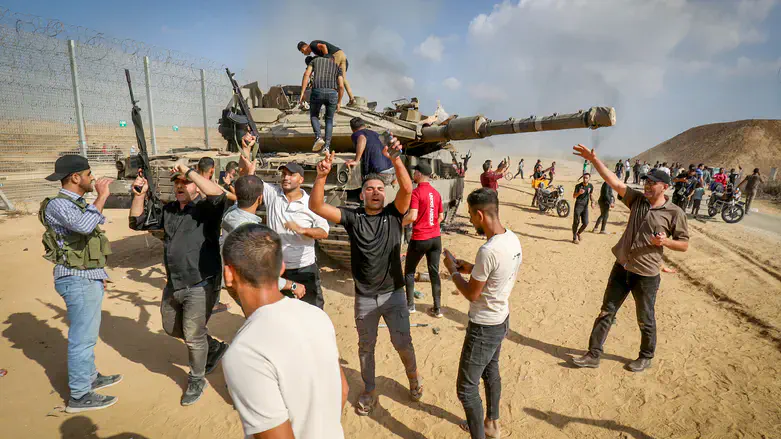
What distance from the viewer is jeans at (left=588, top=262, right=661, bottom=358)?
3721 millimetres

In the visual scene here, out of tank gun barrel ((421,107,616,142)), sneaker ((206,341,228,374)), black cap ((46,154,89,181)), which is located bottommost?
sneaker ((206,341,228,374))

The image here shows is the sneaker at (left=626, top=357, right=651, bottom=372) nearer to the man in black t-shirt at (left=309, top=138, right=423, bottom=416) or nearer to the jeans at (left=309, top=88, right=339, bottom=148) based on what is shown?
the man in black t-shirt at (left=309, top=138, right=423, bottom=416)

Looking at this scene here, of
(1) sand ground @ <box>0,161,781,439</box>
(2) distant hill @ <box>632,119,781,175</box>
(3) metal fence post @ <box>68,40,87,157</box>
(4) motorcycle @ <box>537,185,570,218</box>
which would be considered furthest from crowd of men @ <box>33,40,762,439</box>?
(2) distant hill @ <box>632,119,781,175</box>

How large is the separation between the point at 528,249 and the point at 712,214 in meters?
9.04

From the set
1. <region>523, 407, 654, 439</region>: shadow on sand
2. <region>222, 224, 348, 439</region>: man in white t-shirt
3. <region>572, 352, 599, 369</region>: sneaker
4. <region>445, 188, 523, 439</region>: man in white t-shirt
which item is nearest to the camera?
<region>222, 224, 348, 439</region>: man in white t-shirt

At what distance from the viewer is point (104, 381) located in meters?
3.64

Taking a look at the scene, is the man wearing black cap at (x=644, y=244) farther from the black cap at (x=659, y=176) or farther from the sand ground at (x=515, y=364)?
the sand ground at (x=515, y=364)

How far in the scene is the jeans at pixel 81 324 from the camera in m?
3.15

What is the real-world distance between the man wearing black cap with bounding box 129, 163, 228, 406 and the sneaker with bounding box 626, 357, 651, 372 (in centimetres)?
416

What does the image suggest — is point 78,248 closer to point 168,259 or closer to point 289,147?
point 168,259

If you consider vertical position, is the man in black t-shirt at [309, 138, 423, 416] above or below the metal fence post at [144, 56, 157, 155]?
below

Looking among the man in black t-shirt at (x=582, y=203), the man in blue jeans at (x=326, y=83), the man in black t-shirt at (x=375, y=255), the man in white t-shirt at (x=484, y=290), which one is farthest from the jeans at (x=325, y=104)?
the man in black t-shirt at (x=582, y=203)

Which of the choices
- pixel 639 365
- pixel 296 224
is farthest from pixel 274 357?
pixel 639 365

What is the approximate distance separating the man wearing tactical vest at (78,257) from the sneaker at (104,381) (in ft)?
0.42
